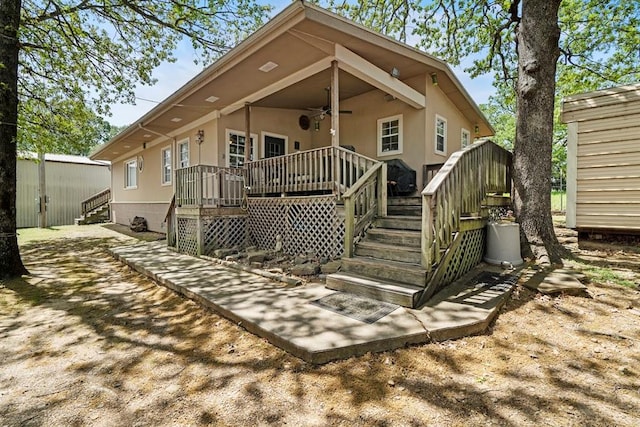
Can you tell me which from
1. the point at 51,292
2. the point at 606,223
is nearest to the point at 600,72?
the point at 606,223

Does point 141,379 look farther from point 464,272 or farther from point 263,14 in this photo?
point 263,14

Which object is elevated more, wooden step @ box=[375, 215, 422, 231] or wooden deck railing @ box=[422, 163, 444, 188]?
wooden deck railing @ box=[422, 163, 444, 188]

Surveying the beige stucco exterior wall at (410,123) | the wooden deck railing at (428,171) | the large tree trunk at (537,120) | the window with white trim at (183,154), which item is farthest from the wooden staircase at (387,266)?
the window with white trim at (183,154)

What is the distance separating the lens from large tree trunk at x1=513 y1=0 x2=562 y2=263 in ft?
17.5

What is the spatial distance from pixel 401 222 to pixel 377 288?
1.49m

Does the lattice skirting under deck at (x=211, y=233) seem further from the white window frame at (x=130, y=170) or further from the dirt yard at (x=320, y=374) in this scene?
the white window frame at (x=130, y=170)

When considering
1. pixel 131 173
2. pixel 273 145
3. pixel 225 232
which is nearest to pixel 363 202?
pixel 225 232

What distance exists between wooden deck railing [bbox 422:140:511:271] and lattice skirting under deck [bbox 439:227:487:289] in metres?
0.31

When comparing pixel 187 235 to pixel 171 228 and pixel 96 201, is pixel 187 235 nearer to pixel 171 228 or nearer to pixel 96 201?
pixel 171 228

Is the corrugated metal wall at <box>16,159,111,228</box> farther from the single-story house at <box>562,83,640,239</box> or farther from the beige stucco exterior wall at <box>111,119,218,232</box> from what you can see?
the single-story house at <box>562,83,640,239</box>

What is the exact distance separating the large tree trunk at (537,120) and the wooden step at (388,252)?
2509mm

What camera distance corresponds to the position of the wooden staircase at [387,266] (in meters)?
3.71

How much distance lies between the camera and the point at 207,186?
7.89 m

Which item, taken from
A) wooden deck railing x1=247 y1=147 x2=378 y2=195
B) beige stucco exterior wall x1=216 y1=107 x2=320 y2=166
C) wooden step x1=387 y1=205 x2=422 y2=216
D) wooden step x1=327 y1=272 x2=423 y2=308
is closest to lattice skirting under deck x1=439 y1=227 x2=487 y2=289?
wooden step x1=327 y1=272 x2=423 y2=308
